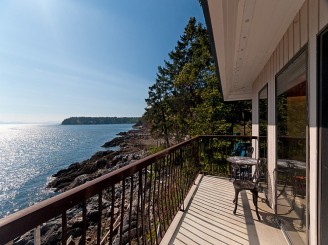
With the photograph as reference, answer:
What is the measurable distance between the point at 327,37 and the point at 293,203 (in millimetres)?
1747

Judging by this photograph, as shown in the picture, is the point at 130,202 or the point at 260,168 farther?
the point at 260,168

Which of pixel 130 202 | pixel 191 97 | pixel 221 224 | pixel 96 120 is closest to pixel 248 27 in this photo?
pixel 130 202

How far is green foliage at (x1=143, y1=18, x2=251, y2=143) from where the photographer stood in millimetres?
9664

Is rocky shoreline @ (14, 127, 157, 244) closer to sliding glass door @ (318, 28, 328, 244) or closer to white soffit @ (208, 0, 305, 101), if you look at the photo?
sliding glass door @ (318, 28, 328, 244)

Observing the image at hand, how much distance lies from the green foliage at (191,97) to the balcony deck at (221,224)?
3.89 meters

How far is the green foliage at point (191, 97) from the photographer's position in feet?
31.7

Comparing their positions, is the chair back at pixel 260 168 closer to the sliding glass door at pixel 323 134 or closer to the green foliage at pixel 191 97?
the sliding glass door at pixel 323 134

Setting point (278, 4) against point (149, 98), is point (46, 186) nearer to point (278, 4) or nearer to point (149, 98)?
point (149, 98)

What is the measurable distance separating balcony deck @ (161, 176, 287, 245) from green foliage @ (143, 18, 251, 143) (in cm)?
389

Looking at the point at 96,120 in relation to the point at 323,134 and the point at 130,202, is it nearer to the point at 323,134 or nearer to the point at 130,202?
the point at 130,202

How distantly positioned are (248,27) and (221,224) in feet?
8.23

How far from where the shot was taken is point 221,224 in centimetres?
273

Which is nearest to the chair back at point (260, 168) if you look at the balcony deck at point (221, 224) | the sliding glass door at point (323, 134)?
the balcony deck at point (221, 224)

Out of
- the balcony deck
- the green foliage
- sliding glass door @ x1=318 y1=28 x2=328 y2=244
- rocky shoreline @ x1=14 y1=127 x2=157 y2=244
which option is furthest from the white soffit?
the green foliage
